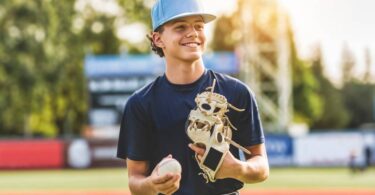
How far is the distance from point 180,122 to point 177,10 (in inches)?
20.2

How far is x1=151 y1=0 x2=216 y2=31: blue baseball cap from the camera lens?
400cm

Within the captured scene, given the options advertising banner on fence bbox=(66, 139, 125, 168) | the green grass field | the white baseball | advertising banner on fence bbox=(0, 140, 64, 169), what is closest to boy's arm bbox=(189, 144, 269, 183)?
the white baseball

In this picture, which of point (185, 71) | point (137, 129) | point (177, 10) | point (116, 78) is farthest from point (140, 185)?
point (116, 78)

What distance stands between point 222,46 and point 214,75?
73.4 metres

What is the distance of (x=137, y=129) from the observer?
423 centimetres

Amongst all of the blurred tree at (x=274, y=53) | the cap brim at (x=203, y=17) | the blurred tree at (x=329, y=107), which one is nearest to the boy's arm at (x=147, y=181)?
the cap brim at (x=203, y=17)

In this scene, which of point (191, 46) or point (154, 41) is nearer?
point (191, 46)

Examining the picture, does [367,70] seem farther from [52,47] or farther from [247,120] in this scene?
[247,120]

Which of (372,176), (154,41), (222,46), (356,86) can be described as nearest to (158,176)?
(154,41)

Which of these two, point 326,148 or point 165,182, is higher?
point 165,182

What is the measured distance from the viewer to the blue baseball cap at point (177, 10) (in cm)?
400

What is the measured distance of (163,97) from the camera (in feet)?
13.7

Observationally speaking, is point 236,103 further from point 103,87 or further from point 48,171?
A: point 48,171

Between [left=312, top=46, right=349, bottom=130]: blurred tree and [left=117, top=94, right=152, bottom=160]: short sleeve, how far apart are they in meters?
86.5
